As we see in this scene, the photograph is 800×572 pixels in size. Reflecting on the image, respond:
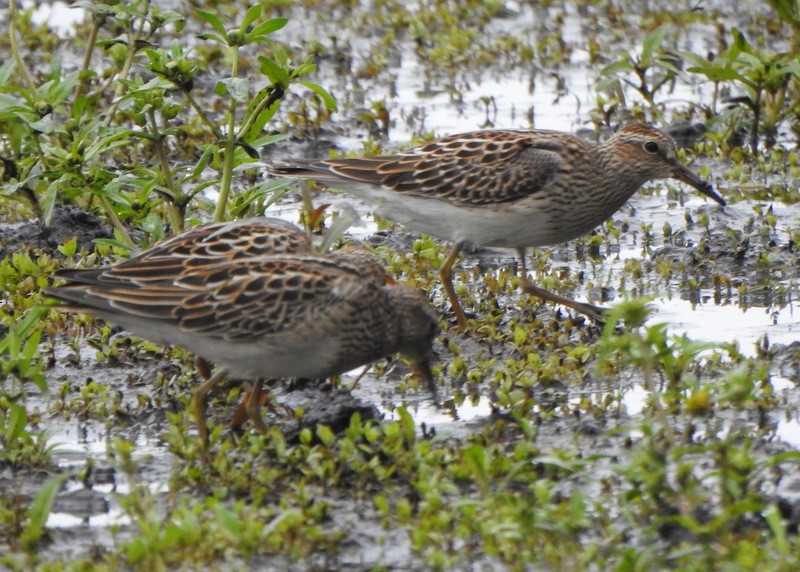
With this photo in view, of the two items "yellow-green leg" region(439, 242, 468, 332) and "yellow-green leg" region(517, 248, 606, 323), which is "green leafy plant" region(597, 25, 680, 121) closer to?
"yellow-green leg" region(439, 242, 468, 332)

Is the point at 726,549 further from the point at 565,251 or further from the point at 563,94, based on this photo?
the point at 563,94

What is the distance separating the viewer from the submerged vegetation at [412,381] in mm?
5727

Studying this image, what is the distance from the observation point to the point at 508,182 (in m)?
9.13

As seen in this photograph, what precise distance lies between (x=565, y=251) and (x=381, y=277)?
3.27 meters

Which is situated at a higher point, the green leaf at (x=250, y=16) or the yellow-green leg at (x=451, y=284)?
the green leaf at (x=250, y=16)

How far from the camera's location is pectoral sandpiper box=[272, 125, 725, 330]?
29.9 feet

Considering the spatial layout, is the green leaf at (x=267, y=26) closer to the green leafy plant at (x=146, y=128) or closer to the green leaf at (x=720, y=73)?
the green leafy plant at (x=146, y=128)

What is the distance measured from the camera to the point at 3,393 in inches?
266

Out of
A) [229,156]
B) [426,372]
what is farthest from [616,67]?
[426,372]

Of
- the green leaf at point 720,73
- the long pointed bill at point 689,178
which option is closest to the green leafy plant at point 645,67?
the green leaf at point 720,73

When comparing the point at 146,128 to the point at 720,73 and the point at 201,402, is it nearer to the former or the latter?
the point at 201,402

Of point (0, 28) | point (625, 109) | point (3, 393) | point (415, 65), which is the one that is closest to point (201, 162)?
point (3, 393)

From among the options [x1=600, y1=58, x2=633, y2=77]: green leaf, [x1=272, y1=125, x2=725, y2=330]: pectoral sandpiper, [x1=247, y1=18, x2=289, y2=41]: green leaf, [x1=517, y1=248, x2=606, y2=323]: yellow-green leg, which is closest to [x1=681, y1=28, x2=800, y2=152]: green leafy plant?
[x1=600, y1=58, x2=633, y2=77]: green leaf

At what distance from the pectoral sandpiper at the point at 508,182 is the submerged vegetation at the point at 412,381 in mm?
381
